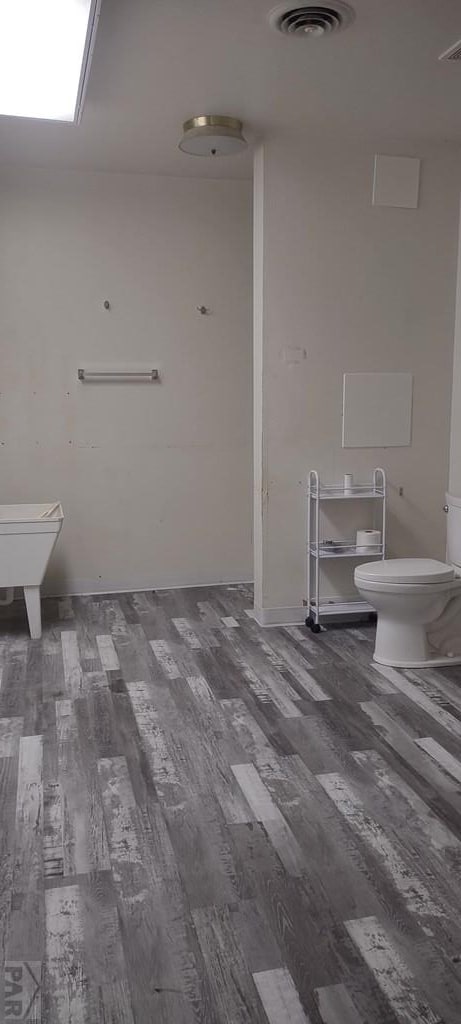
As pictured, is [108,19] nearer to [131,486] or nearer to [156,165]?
[156,165]

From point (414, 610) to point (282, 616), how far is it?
886 mm

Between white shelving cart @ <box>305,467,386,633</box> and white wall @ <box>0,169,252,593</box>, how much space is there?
962mm

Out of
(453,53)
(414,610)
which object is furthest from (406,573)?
(453,53)

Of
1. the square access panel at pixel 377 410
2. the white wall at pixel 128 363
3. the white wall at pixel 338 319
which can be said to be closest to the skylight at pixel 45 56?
the white wall at pixel 338 319

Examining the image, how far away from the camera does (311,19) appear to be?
2.58 metres

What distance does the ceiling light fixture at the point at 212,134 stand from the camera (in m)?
3.51

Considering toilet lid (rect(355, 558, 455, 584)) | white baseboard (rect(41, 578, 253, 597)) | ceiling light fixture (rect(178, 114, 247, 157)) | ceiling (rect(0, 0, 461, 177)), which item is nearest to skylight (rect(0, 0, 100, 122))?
ceiling (rect(0, 0, 461, 177))

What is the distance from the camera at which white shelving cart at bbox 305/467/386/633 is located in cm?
402

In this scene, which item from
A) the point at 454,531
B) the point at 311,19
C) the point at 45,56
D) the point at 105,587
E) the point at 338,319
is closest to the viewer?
the point at 311,19

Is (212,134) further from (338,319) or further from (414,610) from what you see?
(414,610)

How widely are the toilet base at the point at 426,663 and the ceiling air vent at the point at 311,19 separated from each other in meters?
2.41

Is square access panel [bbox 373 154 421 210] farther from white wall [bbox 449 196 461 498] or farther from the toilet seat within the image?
the toilet seat

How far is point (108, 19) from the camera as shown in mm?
2592

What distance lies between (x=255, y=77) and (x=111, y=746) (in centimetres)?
251
